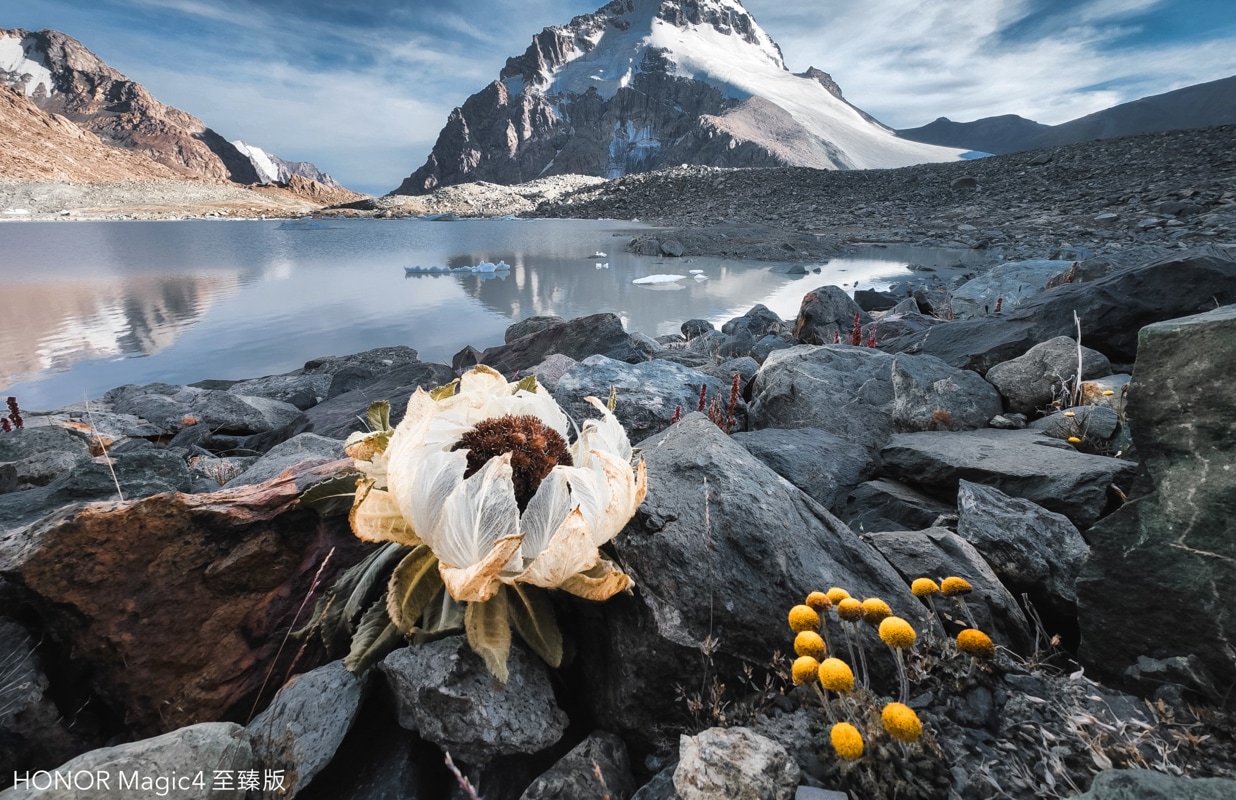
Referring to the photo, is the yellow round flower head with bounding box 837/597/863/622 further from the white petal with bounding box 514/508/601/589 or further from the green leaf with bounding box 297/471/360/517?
the green leaf with bounding box 297/471/360/517

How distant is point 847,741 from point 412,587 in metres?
0.94

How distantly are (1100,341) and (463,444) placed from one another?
4874mm

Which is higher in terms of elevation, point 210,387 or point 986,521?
point 986,521

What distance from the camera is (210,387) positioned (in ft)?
23.2

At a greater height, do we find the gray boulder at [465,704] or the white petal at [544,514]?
the white petal at [544,514]

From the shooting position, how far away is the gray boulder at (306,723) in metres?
1.14

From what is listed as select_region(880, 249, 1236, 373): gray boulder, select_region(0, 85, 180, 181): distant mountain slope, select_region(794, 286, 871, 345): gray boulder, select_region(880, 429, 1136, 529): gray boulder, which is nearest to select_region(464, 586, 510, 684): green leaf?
select_region(880, 429, 1136, 529): gray boulder

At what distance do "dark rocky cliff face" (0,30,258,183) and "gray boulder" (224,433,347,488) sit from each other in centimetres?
23929

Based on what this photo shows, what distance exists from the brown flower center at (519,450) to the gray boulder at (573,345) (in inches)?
176

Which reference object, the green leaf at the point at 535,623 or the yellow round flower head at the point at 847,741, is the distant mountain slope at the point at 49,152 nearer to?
the green leaf at the point at 535,623

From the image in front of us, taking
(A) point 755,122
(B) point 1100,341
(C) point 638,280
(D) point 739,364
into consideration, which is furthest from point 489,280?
(A) point 755,122

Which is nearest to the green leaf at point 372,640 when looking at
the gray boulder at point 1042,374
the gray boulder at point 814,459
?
the gray boulder at point 814,459

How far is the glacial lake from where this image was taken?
27.0 feet

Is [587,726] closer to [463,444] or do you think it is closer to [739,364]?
[463,444]
